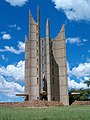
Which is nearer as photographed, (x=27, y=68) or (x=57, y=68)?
(x=57, y=68)

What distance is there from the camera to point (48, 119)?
13.5 meters

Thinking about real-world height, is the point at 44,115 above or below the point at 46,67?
below

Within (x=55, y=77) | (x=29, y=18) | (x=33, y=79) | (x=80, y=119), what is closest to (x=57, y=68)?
(x=55, y=77)

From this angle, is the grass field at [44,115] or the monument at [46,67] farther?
the monument at [46,67]

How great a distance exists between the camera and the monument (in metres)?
61.2

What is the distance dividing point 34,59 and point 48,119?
164 feet

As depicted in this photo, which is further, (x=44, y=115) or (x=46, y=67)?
(x=46, y=67)

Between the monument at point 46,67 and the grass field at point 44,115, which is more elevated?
the monument at point 46,67

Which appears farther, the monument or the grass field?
the monument

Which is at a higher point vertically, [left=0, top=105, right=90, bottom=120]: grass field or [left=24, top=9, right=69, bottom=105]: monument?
[left=24, top=9, right=69, bottom=105]: monument

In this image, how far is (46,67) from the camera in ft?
205

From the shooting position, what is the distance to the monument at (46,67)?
2409 inches

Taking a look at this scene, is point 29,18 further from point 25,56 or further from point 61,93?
point 61,93

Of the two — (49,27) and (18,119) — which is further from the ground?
(49,27)
